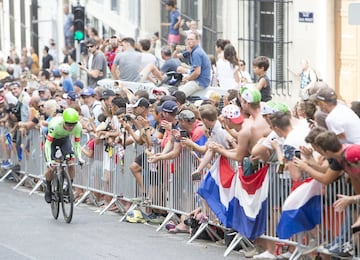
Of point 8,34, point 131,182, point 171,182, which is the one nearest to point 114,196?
point 131,182

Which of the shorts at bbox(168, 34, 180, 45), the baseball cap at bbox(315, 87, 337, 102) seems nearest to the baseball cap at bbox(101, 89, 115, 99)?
the baseball cap at bbox(315, 87, 337, 102)

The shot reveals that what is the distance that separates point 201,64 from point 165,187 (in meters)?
4.41

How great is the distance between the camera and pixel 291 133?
14.5 meters

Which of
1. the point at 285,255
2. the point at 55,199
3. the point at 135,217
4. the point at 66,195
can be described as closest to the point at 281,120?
the point at 285,255

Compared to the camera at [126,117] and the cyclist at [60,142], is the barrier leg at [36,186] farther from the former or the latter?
the camera at [126,117]

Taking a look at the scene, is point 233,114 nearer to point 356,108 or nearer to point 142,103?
point 356,108

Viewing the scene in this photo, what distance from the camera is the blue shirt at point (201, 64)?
2183cm

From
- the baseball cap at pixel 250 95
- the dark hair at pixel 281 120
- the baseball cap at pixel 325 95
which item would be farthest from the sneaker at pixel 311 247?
the baseball cap at pixel 250 95

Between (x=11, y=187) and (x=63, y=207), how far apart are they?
5.27 metres

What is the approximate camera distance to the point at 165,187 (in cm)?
1805

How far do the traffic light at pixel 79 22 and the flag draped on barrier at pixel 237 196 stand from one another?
594 inches

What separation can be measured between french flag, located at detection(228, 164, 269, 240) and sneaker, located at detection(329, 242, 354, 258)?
1.61 metres

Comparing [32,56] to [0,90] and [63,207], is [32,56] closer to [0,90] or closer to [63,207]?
[0,90]

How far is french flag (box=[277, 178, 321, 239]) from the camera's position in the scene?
1418 centimetres
